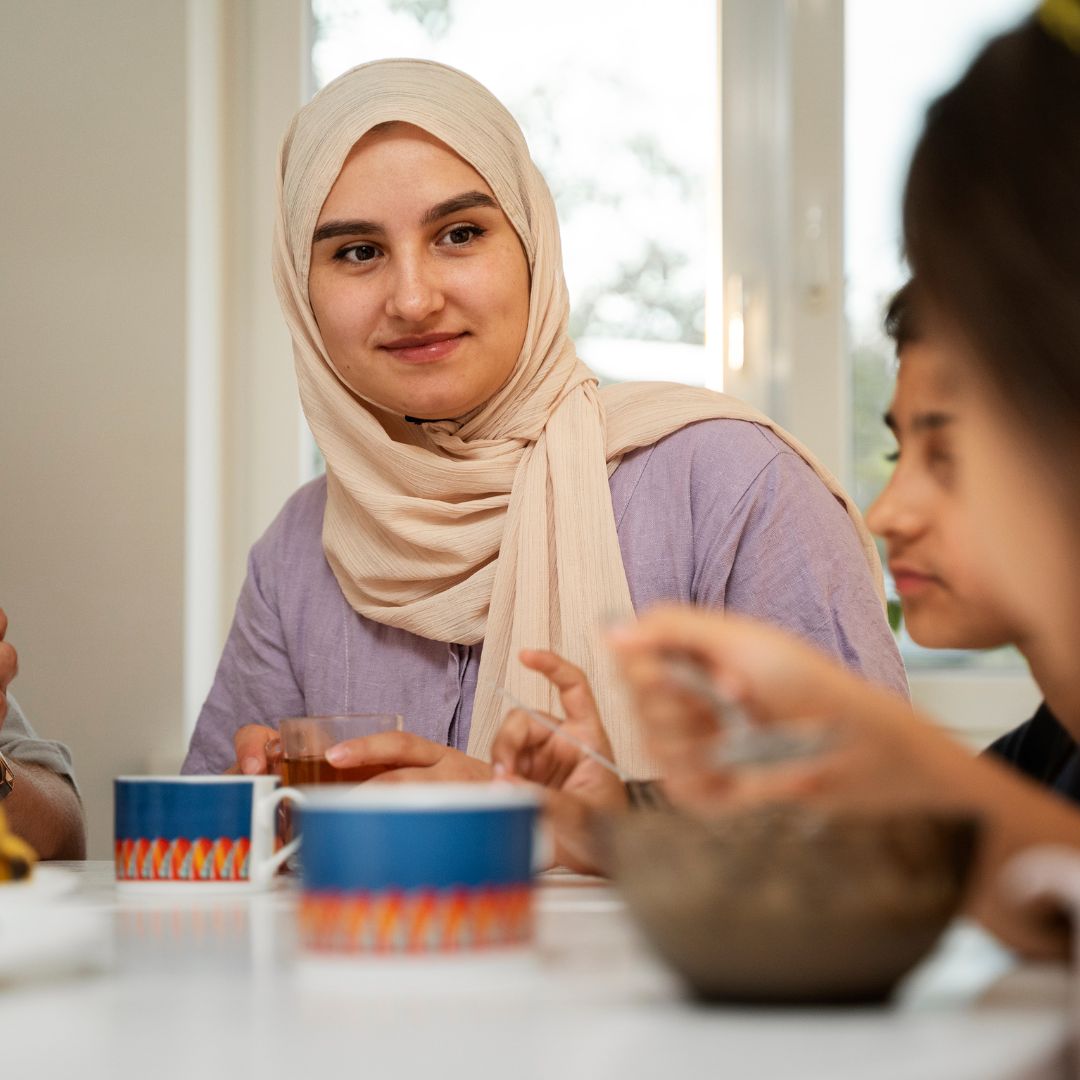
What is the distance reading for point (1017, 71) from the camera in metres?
0.82

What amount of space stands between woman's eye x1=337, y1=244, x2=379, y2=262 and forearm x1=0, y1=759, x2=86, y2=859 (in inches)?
27.9

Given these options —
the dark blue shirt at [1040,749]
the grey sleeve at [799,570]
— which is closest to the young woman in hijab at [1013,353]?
the dark blue shirt at [1040,749]

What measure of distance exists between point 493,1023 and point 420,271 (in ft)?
4.40

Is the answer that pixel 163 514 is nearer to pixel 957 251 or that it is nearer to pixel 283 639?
pixel 283 639

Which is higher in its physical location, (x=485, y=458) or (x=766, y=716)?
(x=485, y=458)

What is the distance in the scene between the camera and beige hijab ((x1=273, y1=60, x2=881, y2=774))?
1703 millimetres

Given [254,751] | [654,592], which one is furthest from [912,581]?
[654,592]

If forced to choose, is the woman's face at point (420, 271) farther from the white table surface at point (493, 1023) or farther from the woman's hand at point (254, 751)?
the white table surface at point (493, 1023)

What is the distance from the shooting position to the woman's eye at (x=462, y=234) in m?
1.81

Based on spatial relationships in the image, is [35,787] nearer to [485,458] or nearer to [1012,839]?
[485,458]

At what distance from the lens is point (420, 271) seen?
1761mm

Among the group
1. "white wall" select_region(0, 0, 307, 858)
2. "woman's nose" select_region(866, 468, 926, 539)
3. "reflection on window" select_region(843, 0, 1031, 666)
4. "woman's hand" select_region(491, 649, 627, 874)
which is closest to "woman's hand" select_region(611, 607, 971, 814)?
"woman's nose" select_region(866, 468, 926, 539)

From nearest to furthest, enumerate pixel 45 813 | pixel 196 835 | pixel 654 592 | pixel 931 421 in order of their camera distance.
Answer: pixel 931 421 < pixel 196 835 < pixel 45 813 < pixel 654 592

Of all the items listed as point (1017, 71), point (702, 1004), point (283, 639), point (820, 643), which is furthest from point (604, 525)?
point (702, 1004)
